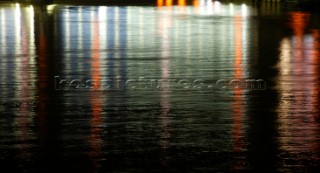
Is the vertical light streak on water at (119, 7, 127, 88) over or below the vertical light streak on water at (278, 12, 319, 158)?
over

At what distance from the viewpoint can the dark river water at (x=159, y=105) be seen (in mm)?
8586

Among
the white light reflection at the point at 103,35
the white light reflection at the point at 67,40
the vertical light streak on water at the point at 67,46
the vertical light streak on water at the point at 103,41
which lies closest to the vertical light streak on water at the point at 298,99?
the vertical light streak on water at the point at 103,41

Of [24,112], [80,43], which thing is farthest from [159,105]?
[80,43]

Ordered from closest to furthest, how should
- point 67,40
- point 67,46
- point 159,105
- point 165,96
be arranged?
point 159,105
point 165,96
point 67,46
point 67,40

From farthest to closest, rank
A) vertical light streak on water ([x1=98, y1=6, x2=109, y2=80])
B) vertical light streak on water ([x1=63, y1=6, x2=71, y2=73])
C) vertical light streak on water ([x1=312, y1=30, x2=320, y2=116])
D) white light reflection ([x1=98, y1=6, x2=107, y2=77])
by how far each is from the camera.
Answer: white light reflection ([x1=98, y1=6, x2=107, y2=77])
vertical light streak on water ([x1=63, y1=6, x2=71, y2=73])
vertical light streak on water ([x1=98, y1=6, x2=109, y2=80])
vertical light streak on water ([x1=312, y1=30, x2=320, y2=116])

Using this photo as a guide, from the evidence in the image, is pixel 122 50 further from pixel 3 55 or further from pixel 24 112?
pixel 24 112

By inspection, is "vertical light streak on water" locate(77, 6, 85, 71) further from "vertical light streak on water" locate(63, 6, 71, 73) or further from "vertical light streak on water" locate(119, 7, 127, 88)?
"vertical light streak on water" locate(119, 7, 127, 88)

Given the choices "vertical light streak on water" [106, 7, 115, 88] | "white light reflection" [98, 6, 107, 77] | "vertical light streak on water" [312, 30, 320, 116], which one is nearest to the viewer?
"vertical light streak on water" [312, 30, 320, 116]

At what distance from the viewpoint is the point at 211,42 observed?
24406 millimetres

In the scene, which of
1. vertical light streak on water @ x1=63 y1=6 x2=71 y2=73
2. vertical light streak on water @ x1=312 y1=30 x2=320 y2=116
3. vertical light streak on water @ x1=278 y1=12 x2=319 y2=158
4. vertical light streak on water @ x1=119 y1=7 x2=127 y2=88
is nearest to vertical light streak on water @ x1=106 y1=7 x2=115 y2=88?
vertical light streak on water @ x1=119 y1=7 x2=127 y2=88

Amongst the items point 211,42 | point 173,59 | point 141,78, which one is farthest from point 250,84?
point 211,42

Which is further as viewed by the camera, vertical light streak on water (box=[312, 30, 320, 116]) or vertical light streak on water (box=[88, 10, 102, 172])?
vertical light streak on water (box=[312, 30, 320, 116])

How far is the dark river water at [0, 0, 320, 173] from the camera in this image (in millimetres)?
8586

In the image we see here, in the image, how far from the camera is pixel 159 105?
12.2 m
